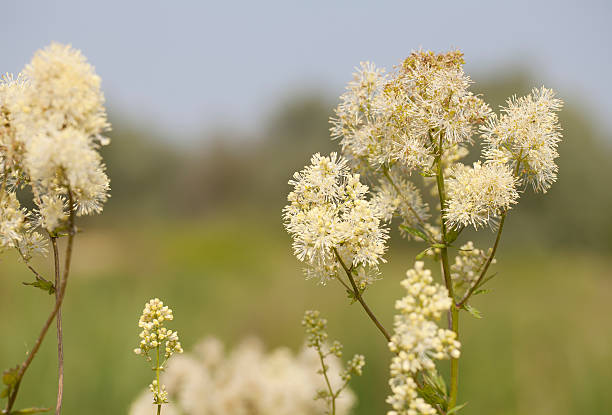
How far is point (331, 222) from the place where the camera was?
1312 mm

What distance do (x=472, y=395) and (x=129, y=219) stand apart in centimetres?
2146

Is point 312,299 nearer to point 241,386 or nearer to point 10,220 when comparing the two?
point 241,386

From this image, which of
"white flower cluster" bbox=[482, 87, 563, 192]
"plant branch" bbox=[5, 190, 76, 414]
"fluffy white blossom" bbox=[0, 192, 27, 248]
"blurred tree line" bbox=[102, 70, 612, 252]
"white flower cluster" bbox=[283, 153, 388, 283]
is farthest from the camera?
"blurred tree line" bbox=[102, 70, 612, 252]

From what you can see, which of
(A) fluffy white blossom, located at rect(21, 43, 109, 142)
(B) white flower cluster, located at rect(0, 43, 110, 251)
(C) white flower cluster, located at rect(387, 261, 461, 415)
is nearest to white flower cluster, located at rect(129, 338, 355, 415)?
(C) white flower cluster, located at rect(387, 261, 461, 415)

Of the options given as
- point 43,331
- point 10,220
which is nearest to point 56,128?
point 10,220

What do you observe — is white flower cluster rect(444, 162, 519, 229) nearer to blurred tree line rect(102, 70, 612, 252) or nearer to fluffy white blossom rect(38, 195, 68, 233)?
fluffy white blossom rect(38, 195, 68, 233)

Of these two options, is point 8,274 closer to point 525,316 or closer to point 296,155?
point 525,316

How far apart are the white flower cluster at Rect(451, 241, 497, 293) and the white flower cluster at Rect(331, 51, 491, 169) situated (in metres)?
0.40

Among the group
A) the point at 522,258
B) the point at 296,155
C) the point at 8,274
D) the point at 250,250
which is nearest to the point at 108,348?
the point at 8,274

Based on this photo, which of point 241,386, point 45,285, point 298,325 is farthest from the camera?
point 298,325

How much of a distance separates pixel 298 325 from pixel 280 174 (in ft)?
47.9

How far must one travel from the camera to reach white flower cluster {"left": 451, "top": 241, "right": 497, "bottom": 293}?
164cm

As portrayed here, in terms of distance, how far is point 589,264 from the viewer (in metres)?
15.0

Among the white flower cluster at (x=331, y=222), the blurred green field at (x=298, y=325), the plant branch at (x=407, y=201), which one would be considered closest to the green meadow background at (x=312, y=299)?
the blurred green field at (x=298, y=325)
